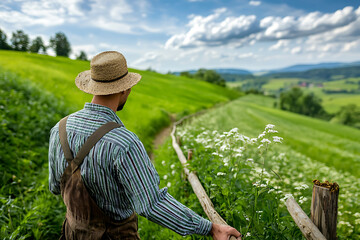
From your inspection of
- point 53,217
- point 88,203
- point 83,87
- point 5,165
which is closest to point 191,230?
point 88,203

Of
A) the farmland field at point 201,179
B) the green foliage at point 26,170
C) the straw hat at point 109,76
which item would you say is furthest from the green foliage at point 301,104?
the straw hat at point 109,76

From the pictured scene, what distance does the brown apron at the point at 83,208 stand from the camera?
1.85 metres

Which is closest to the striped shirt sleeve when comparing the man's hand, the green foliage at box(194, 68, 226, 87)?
the man's hand

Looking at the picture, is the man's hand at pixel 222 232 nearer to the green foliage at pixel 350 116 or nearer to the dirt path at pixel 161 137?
the dirt path at pixel 161 137

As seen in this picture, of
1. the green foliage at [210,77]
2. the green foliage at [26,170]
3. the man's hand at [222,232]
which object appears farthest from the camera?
the green foliage at [210,77]

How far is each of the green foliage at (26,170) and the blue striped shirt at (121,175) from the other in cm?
309

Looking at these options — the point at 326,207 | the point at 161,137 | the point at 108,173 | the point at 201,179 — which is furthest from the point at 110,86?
the point at 161,137

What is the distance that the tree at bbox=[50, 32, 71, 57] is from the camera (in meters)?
77.6

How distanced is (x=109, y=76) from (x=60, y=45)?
88038 millimetres

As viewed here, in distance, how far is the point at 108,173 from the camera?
1.82m

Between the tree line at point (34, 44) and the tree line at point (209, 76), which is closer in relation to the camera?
the tree line at point (34, 44)

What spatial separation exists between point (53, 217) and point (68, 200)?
134 inches

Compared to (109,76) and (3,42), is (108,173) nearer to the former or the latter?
(109,76)

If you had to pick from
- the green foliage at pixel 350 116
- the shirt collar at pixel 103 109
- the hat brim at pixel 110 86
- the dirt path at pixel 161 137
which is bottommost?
the green foliage at pixel 350 116
